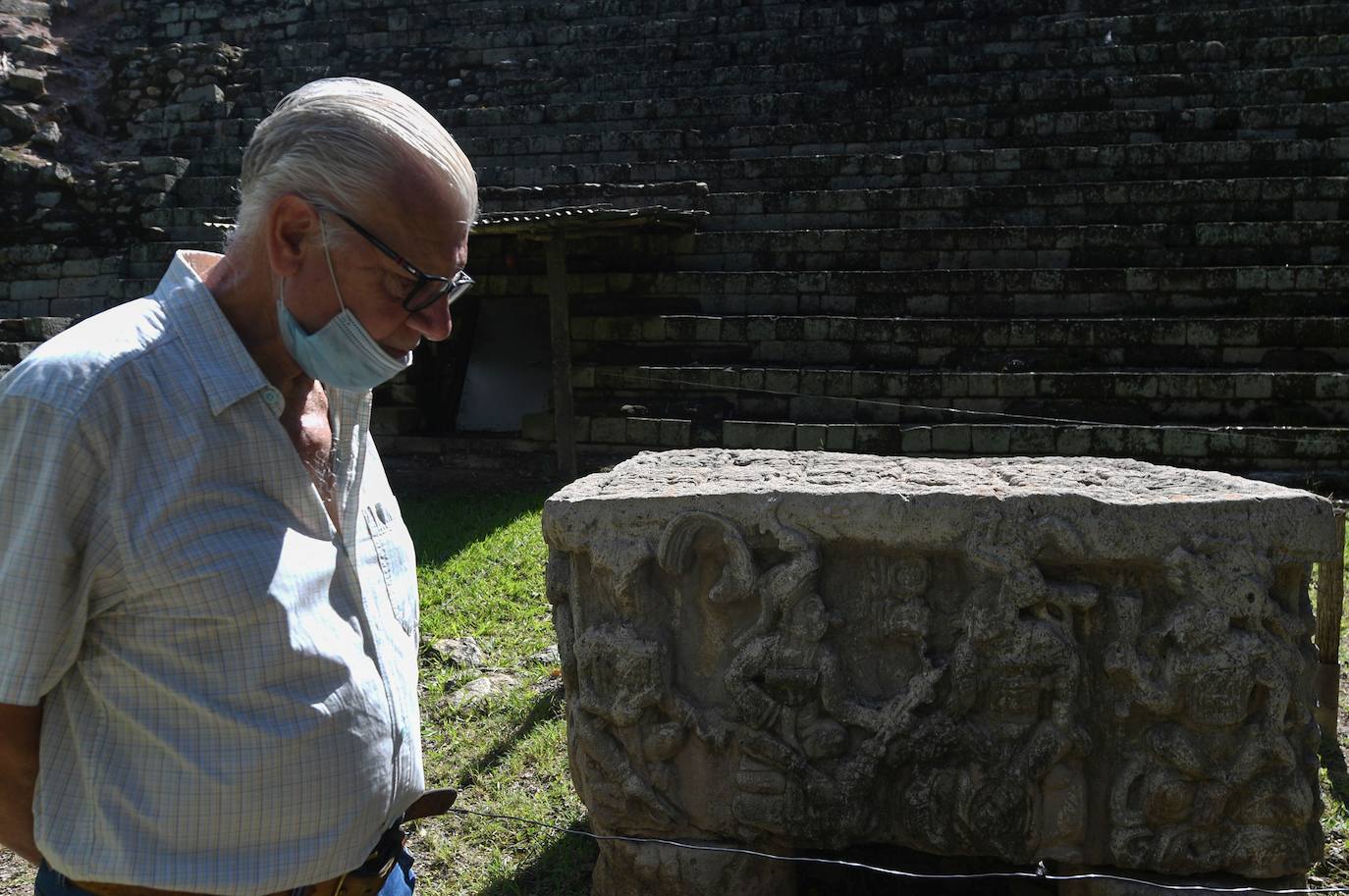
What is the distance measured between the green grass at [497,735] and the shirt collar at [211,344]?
2.28 metres

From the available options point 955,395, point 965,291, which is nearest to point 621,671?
point 955,395

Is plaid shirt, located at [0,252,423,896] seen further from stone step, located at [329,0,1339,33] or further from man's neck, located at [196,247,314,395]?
stone step, located at [329,0,1339,33]

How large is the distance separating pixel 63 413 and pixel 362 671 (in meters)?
0.52

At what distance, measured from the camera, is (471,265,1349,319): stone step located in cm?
739

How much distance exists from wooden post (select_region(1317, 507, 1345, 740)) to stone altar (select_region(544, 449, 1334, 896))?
4.41 ft

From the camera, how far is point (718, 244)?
8.66m

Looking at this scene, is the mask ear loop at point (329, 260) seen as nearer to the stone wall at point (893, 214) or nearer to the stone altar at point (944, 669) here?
the stone altar at point (944, 669)

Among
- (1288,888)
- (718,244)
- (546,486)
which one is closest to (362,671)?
(1288,888)

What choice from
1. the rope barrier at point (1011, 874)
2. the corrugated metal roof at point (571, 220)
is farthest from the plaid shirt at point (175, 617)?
the corrugated metal roof at point (571, 220)

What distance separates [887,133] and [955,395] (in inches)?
117

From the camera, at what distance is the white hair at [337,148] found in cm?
145

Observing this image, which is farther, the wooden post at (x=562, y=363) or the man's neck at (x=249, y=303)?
the wooden post at (x=562, y=363)

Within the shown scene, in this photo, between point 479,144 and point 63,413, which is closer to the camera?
point 63,413

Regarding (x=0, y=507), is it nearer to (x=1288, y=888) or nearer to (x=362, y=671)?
(x=362, y=671)
